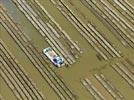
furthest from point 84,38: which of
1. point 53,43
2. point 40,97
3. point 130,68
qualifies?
point 40,97

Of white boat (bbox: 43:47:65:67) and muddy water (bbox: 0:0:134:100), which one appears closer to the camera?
muddy water (bbox: 0:0:134:100)

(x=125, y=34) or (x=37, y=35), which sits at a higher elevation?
(x=37, y=35)

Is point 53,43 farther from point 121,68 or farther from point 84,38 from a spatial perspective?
point 121,68

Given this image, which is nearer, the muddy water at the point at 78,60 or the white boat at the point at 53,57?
the muddy water at the point at 78,60
